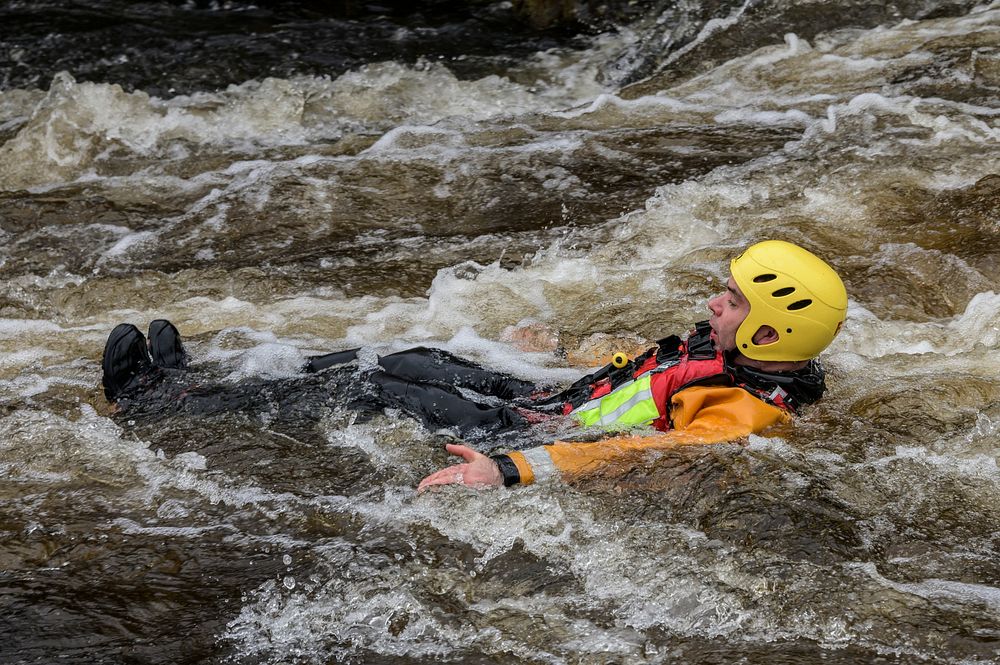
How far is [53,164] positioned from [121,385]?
146 inches

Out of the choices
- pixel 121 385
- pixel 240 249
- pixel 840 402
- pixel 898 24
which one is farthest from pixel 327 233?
pixel 898 24

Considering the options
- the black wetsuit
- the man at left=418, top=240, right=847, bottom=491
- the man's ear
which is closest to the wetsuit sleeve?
the man at left=418, top=240, right=847, bottom=491

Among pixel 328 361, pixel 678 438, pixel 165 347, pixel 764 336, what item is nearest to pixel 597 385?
pixel 678 438

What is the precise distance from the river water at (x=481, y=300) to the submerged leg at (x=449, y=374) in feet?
1.05

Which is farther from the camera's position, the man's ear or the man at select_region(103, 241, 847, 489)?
the man's ear

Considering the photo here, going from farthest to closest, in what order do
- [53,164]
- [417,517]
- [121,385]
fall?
[53,164] < [121,385] < [417,517]

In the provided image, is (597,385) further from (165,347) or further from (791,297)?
(165,347)

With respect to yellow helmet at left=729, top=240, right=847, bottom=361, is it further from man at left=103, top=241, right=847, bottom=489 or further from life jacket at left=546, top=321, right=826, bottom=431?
life jacket at left=546, top=321, right=826, bottom=431

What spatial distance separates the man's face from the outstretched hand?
1137 millimetres

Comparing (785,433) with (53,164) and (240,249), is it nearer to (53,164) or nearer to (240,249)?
(240,249)

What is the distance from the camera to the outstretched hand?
420 cm

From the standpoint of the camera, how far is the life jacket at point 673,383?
177 inches

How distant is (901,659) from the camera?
3.42 metres

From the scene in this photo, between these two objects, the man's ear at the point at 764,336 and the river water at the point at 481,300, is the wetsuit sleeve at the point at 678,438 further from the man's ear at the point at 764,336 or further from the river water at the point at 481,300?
the man's ear at the point at 764,336
